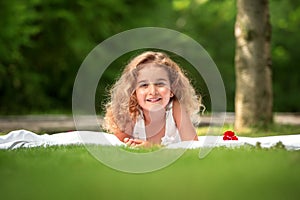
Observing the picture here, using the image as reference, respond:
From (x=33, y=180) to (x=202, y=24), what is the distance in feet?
41.7

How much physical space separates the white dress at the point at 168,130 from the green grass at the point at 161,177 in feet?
2.41

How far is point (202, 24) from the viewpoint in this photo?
611 inches

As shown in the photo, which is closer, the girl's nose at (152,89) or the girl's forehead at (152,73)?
the girl's nose at (152,89)

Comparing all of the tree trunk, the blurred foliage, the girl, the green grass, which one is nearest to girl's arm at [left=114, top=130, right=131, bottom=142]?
the girl

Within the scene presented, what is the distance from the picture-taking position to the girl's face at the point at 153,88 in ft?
16.3

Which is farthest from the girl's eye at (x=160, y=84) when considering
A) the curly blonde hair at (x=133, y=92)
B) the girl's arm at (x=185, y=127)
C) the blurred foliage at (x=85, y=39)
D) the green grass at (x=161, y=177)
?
the blurred foliage at (x=85, y=39)

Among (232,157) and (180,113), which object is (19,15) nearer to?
(180,113)

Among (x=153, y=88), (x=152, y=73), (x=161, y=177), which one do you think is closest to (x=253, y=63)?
(x=152, y=73)

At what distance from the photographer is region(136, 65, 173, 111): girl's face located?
4.98 meters

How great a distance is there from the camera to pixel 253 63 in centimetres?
714

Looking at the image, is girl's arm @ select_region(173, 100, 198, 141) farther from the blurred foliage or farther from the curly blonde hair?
the blurred foliage

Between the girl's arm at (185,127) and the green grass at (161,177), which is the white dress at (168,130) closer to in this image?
the girl's arm at (185,127)

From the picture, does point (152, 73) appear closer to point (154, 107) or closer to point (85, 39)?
point (154, 107)

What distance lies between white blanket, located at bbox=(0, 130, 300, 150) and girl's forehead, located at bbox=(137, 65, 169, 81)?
0.57 meters
